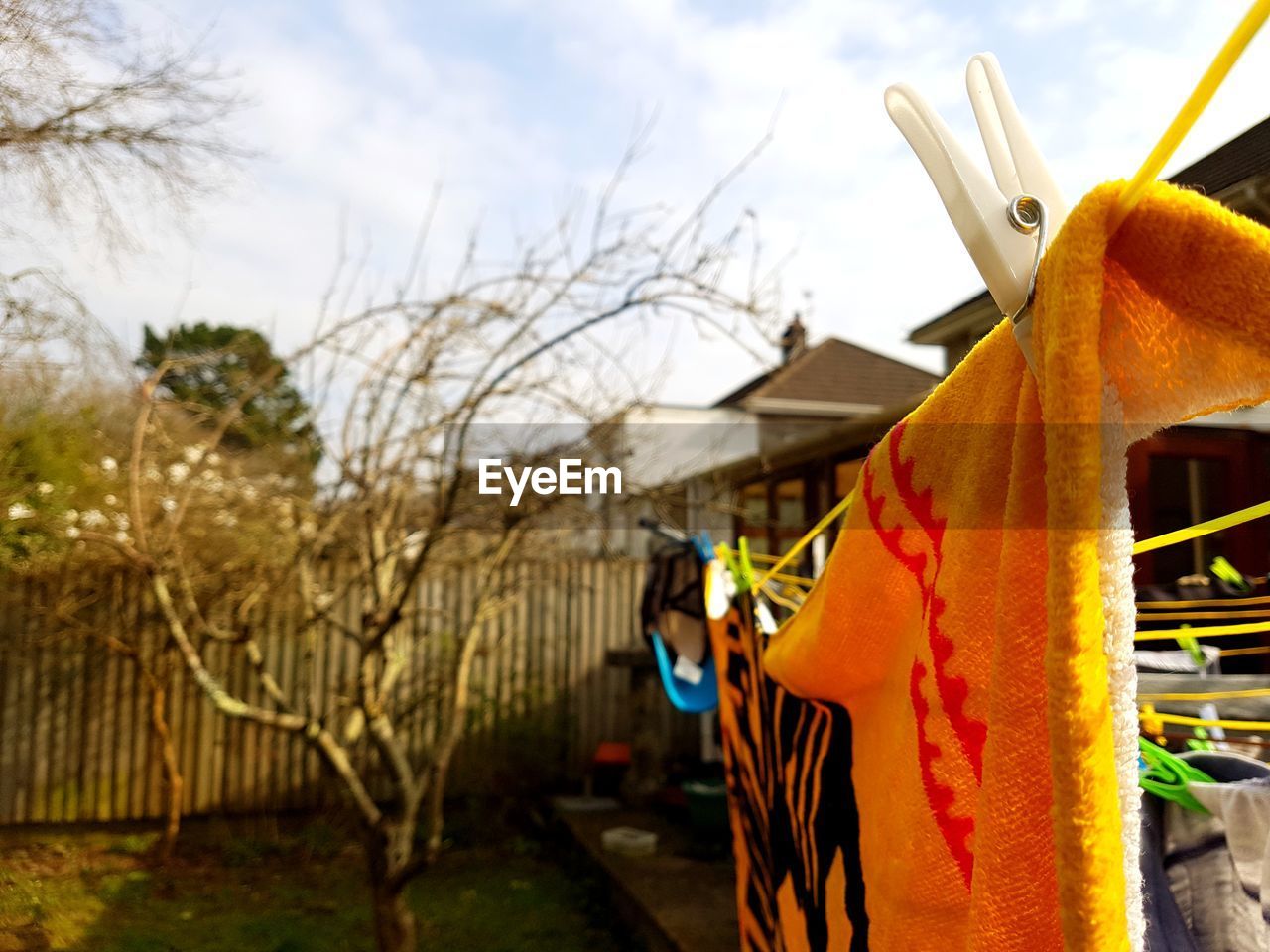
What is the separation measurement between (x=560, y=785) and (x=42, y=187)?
5.10m

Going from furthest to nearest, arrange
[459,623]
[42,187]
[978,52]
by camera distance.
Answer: [459,623], [42,187], [978,52]

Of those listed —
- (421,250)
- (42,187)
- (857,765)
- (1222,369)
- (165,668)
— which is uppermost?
(421,250)

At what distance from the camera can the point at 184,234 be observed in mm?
1562

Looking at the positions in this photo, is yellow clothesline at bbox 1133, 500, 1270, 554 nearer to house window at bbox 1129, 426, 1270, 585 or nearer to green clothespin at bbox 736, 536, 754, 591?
green clothespin at bbox 736, 536, 754, 591

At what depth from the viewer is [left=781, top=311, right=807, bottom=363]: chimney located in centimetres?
262

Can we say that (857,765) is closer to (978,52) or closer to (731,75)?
(978,52)

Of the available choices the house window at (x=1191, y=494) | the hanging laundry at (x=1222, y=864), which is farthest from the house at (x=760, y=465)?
the house window at (x=1191, y=494)

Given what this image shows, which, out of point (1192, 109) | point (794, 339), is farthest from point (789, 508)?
point (1192, 109)

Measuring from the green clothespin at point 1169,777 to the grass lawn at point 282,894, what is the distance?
5.57 feet

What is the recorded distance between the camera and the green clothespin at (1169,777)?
2.61ft

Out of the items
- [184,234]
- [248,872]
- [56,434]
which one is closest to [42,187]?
[184,234]

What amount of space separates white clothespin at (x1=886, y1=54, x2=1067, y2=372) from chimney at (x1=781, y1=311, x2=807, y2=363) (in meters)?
2.03

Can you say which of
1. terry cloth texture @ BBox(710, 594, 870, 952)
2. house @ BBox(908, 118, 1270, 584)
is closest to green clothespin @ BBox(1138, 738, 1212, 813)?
terry cloth texture @ BBox(710, 594, 870, 952)

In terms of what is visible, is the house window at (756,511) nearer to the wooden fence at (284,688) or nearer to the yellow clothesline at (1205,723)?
the wooden fence at (284,688)
